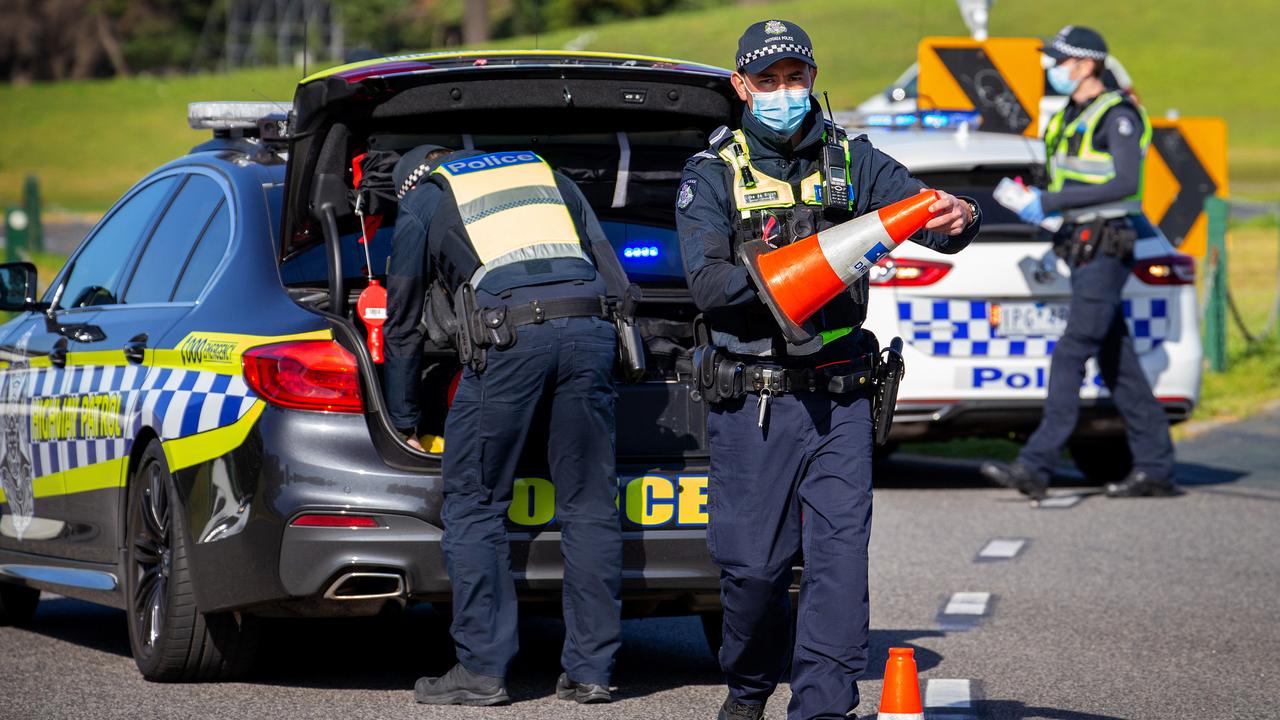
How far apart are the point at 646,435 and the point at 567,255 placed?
59 cm

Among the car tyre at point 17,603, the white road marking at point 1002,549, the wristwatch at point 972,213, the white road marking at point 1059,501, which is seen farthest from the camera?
the white road marking at point 1059,501

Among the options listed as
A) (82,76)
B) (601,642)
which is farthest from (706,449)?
(82,76)

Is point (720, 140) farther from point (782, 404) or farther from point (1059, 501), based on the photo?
point (1059, 501)

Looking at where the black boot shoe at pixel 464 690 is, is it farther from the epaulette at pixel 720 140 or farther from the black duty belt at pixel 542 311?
the epaulette at pixel 720 140

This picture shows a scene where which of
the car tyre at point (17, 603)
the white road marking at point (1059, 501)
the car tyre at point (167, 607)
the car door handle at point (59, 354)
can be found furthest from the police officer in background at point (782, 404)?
the white road marking at point (1059, 501)

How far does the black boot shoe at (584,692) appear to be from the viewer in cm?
560

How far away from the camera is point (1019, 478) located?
9.71 m

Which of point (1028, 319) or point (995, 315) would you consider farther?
point (1028, 319)

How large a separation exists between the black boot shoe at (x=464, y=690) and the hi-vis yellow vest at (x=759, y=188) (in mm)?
1556

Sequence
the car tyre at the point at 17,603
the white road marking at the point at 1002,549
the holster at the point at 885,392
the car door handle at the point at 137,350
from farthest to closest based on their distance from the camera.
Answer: the white road marking at the point at 1002,549, the car tyre at the point at 17,603, the car door handle at the point at 137,350, the holster at the point at 885,392

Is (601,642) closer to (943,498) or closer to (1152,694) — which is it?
(1152,694)

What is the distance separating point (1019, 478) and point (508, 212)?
4.73m

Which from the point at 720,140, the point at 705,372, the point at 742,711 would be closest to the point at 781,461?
the point at 705,372

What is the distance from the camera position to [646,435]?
19.2ft
